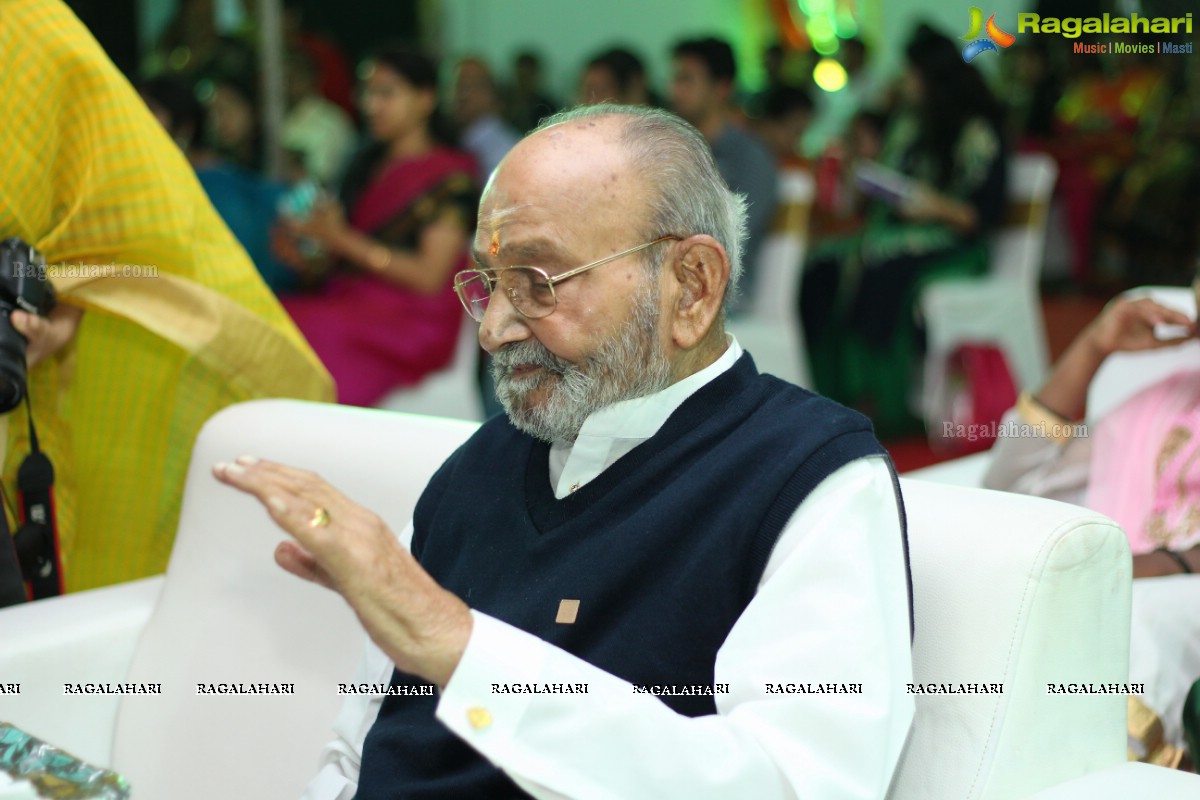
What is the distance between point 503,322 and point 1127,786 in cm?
65

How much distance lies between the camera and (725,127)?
431 cm

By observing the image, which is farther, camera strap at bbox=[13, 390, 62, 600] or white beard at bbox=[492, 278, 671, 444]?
camera strap at bbox=[13, 390, 62, 600]

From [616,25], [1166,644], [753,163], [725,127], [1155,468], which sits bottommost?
[1166,644]

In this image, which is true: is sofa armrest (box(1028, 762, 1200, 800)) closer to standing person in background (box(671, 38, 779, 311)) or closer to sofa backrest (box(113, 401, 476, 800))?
sofa backrest (box(113, 401, 476, 800))

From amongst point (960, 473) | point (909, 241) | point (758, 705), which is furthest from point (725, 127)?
point (758, 705)

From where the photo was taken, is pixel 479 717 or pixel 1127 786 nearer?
pixel 479 717

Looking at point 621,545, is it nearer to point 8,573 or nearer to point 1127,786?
point 1127,786

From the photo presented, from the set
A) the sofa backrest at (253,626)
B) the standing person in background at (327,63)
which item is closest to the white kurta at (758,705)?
the sofa backrest at (253,626)

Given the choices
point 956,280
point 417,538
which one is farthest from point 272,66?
point 417,538

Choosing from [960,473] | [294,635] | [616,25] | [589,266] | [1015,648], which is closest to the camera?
[1015,648]

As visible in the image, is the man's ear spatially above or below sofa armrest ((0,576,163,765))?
above

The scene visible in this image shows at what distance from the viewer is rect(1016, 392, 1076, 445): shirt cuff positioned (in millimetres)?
1889

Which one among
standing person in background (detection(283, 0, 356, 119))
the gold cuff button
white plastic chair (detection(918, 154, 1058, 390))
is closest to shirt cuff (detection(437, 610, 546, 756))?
the gold cuff button

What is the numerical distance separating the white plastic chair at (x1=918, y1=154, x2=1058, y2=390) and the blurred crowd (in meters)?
0.10
